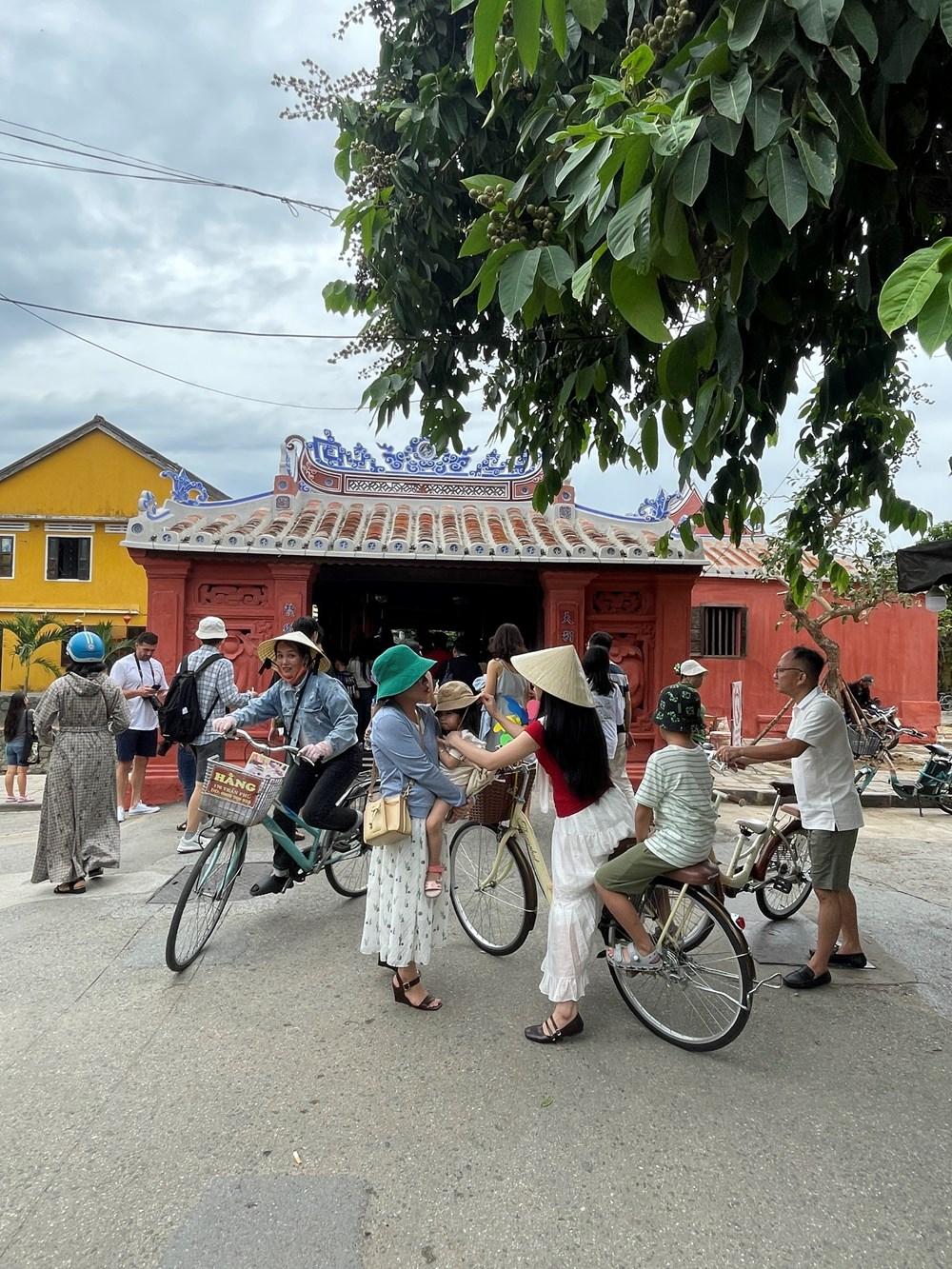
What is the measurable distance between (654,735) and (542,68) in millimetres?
7046

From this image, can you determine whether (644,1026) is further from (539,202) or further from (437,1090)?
(539,202)

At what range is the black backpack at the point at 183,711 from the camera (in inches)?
236

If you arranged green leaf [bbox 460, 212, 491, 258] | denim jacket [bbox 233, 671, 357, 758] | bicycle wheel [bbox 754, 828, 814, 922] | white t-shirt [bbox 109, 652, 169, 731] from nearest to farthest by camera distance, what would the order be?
green leaf [bbox 460, 212, 491, 258] → denim jacket [bbox 233, 671, 357, 758] → bicycle wheel [bbox 754, 828, 814, 922] → white t-shirt [bbox 109, 652, 169, 731]

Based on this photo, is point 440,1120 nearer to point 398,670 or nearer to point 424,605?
point 398,670

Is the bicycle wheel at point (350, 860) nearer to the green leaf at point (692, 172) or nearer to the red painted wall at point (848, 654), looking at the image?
the green leaf at point (692, 172)

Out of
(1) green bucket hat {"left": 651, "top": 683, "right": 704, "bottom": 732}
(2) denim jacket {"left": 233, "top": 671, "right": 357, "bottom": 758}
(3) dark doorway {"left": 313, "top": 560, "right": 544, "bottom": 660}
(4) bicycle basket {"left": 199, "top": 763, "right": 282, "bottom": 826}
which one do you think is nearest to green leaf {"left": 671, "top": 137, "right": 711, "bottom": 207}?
(1) green bucket hat {"left": 651, "top": 683, "right": 704, "bottom": 732}

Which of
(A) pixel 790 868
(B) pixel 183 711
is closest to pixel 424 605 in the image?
(B) pixel 183 711

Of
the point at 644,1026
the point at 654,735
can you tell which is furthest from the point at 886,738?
the point at 644,1026

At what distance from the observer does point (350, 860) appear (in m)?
5.11

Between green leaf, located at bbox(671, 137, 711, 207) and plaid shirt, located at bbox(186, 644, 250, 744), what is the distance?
16.8 feet

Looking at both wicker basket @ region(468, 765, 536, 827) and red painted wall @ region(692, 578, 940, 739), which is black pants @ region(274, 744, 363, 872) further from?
red painted wall @ region(692, 578, 940, 739)

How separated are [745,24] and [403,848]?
10.2ft

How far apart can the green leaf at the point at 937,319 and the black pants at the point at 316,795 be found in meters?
3.66

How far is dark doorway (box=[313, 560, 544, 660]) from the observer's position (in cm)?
998
